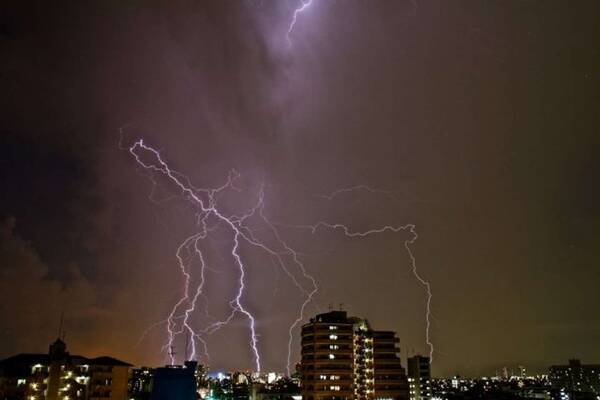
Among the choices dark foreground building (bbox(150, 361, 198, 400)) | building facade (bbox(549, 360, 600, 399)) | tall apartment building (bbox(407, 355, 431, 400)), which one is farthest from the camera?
building facade (bbox(549, 360, 600, 399))

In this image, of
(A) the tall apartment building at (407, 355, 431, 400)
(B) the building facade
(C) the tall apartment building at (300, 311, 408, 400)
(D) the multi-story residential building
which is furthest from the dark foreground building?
(B) the building facade

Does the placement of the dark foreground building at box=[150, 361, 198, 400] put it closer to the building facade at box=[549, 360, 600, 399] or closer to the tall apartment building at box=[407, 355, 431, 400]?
the tall apartment building at box=[407, 355, 431, 400]

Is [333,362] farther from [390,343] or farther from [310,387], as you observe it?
[390,343]

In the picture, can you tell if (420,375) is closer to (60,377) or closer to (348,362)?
(348,362)

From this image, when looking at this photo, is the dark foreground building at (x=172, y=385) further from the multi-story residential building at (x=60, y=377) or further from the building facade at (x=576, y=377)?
the building facade at (x=576, y=377)

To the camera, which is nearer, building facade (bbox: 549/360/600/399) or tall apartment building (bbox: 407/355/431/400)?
tall apartment building (bbox: 407/355/431/400)
